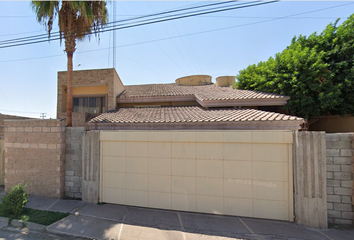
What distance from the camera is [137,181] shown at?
5352mm

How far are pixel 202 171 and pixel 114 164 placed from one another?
3.09 metres

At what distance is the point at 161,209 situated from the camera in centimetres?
513

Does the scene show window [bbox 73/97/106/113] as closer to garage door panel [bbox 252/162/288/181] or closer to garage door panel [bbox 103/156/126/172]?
garage door panel [bbox 103/156/126/172]

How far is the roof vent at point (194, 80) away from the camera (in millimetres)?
14438

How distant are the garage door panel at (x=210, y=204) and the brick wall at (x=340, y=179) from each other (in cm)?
289

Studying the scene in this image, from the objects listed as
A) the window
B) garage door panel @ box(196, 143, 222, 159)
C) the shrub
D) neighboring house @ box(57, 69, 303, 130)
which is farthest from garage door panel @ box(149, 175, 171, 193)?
the window

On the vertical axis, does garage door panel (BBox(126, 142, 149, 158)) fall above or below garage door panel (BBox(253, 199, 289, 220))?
above

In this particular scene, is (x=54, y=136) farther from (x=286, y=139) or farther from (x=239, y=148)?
(x=286, y=139)

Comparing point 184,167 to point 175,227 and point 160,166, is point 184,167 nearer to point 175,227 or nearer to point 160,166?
point 160,166

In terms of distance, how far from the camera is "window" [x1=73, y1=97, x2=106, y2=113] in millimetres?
10945

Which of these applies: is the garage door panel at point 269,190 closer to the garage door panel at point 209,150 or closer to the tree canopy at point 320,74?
the garage door panel at point 209,150

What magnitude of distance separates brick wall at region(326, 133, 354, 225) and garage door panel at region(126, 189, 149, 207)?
5332mm

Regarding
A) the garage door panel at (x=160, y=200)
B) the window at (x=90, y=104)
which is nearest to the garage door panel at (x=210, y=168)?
the garage door panel at (x=160, y=200)

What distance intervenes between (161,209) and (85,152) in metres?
3.36
